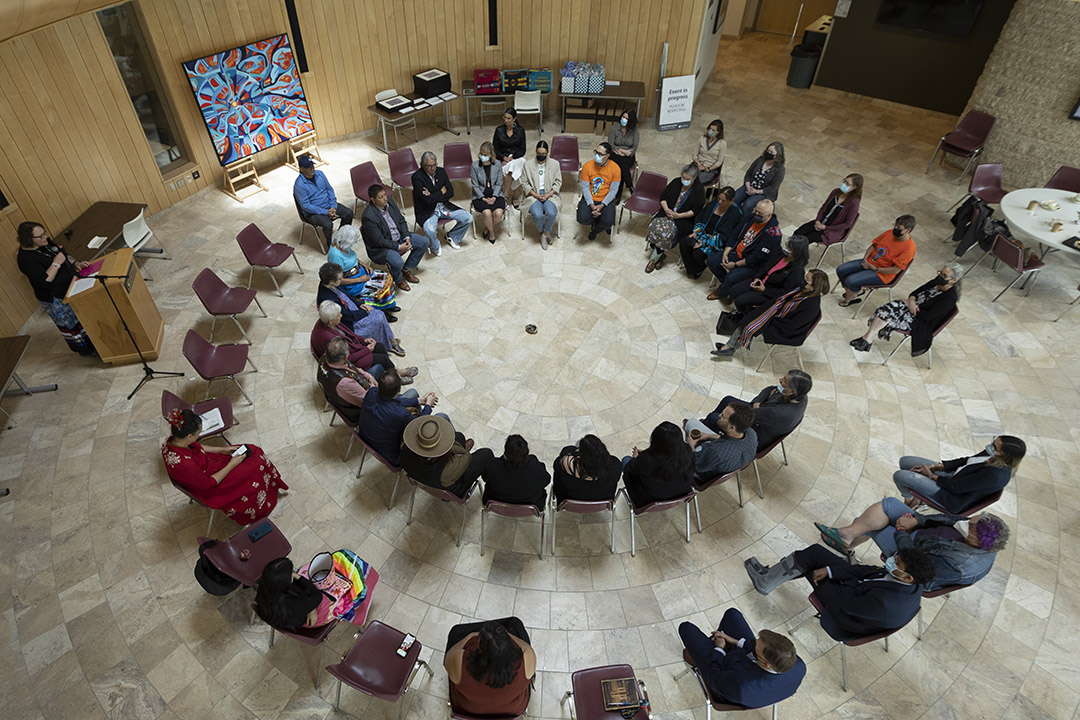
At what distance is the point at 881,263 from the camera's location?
7676mm

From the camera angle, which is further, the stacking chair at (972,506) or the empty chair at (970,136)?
the empty chair at (970,136)

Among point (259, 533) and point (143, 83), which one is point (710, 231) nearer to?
point (259, 533)

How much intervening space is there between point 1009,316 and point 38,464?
1176 centimetres

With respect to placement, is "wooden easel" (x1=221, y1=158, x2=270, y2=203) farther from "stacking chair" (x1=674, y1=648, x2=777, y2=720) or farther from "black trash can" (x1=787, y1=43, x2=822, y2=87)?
"black trash can" (x1=787, y1=43, x2=822, y2=87)

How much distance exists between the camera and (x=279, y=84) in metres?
10.1

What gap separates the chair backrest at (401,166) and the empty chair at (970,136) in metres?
9.07

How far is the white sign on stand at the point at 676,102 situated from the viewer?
38.7ft

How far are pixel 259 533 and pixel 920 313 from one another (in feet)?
24.2

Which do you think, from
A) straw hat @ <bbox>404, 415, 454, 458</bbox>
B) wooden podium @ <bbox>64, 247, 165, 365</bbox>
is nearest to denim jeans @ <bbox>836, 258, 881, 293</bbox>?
straw hat @ <bbox>404, 415, 454, 458</bbox>

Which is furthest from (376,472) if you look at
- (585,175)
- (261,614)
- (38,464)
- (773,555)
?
(585,175)

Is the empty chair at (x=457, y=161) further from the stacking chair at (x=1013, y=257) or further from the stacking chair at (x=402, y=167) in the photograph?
the stacking chair at (x=1013, y=257)

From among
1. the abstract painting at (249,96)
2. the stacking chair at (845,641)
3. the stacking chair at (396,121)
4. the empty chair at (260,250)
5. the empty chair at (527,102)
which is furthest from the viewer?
the empty chair at (527,102)

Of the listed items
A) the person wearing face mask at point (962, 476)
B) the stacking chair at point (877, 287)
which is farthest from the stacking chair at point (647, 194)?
the person wearing face mask at point (962, 476)

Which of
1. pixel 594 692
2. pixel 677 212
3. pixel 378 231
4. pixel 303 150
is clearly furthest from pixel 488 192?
pixel 594 692
